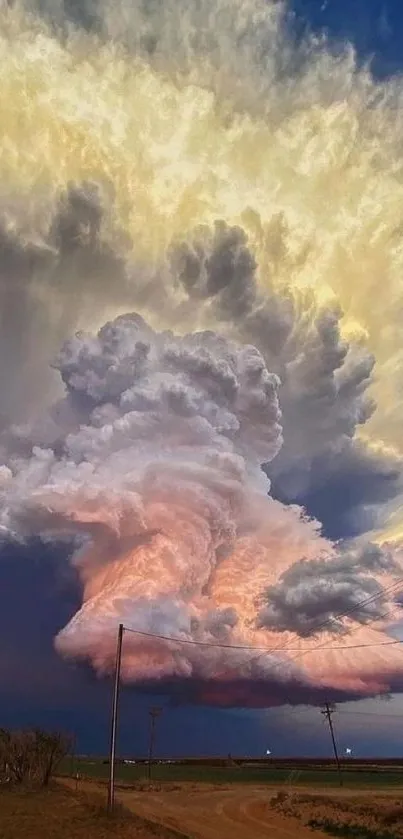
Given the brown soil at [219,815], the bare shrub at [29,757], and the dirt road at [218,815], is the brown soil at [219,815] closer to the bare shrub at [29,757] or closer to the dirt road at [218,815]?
the dirt road at [218,815]

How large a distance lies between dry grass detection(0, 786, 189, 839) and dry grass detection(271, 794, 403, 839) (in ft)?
46.0

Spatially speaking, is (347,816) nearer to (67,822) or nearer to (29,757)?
A: (67,822)

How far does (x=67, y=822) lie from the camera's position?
39156 millimetres

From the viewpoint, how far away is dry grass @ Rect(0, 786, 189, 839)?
1357 inches

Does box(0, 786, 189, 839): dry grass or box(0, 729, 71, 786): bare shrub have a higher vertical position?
box(0, 729, 71, 786): bare shrub

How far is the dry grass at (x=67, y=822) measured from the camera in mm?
34469

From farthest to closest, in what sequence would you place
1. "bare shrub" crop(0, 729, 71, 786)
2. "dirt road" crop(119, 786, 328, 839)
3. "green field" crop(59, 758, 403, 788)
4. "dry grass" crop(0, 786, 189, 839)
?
"green field" crop(59, 758, 403, 788) → "bare shrub" crop(0, 729, 71, 786) → "dirt road" crop(119, 786, 328, 839) → "dry grass" crop(0, 786, 189, 839)

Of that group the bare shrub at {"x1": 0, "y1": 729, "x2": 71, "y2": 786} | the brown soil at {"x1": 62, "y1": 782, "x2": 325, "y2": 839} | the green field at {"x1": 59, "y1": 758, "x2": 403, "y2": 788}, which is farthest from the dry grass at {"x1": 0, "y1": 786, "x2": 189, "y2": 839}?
the green field at {"x1": 59, "y1": 758, "x2": 403, "y2": 788}

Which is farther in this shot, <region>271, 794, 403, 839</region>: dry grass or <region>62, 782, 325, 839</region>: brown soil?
<region>62, 782, 325, 839</region>: brown soil

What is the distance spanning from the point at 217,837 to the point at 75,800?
746 inches

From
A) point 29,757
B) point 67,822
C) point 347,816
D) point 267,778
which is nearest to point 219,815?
point 347,816

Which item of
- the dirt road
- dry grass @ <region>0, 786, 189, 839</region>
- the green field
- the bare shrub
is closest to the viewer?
dry grass @ <region>0, 786, 189, 839</region>

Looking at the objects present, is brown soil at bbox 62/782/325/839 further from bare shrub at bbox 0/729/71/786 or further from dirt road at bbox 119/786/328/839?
bare shrub at bbox 0/729/71/786

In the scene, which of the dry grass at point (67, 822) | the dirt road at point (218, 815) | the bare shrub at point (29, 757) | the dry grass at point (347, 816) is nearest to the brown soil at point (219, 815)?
the dirt road at point (218, 815)
